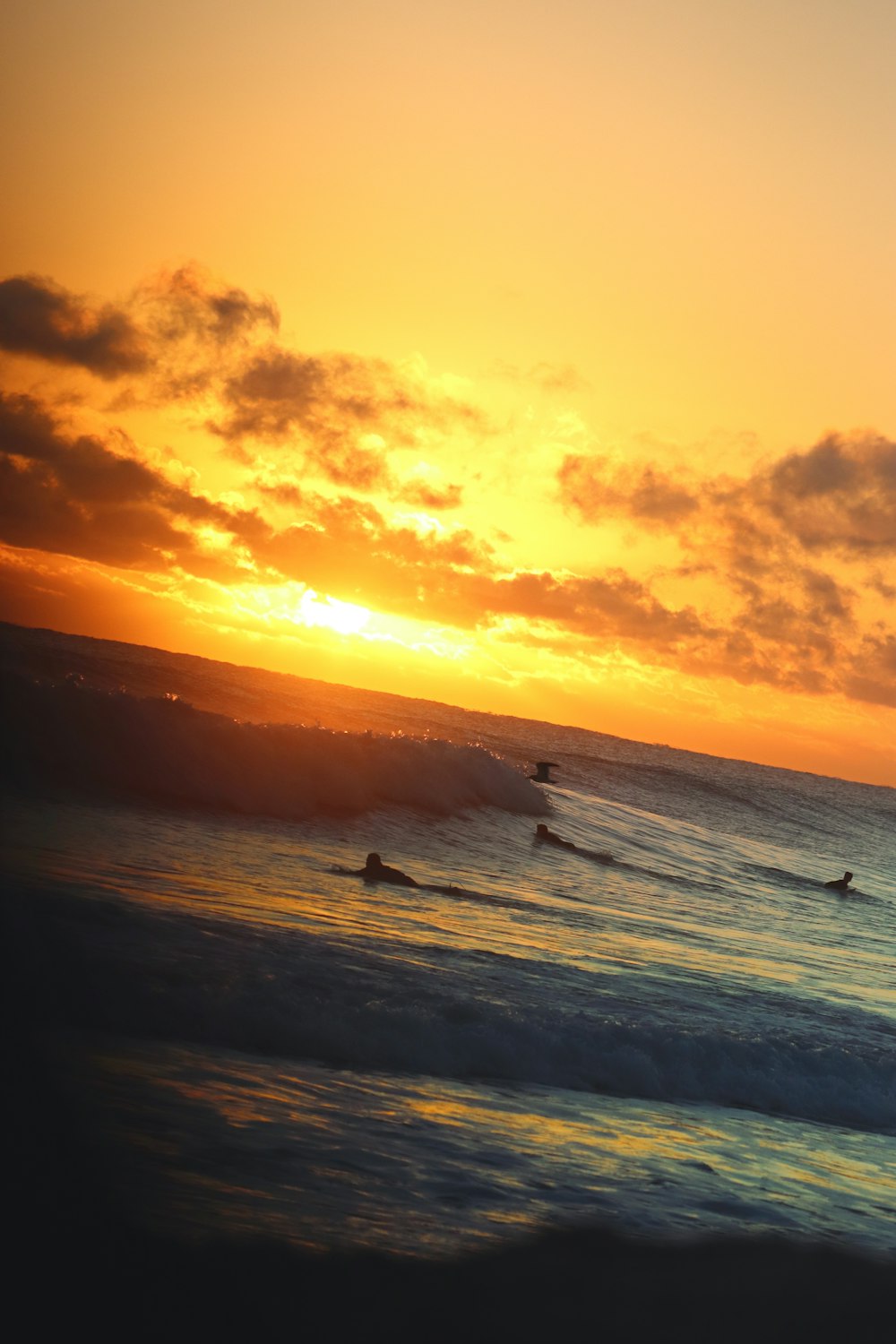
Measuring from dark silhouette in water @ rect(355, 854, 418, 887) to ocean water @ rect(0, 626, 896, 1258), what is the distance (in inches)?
10.8

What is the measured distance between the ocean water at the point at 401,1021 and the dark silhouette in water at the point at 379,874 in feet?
0.90

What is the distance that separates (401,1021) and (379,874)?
7346mm

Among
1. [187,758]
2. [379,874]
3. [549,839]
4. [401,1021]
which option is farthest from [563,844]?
[401,1021]

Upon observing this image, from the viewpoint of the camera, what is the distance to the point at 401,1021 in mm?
8953

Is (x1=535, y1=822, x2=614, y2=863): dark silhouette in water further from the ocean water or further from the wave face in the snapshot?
the ocean water

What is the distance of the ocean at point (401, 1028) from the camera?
612cm

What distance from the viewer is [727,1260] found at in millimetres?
6160

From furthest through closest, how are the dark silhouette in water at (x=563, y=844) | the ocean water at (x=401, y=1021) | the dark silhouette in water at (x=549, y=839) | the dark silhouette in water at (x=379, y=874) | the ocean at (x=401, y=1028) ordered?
the dark silhouette in water at (x=549, y=839), the dark silhouette in water at (x=563, y=844), the dark silhouette in water at (x=379, y=874), the ocean water at (x=401, y=1021), the ocean at (x=401, y=1028)

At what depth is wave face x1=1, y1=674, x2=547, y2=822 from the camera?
2038 centimetres

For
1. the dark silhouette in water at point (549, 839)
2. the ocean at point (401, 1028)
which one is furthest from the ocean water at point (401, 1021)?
the dark silhouette in water at point (549, 839)

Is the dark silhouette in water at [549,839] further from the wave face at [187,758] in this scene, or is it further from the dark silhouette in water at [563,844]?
the wave face at [187,758]

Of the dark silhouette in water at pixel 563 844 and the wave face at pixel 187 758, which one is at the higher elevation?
the wave face at pixel 187 758

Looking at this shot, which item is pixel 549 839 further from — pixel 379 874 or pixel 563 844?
pixel 379 874

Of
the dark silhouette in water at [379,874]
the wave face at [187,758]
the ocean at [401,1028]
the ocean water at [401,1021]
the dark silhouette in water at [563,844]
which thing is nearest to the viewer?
the ocean at [401,1028]
